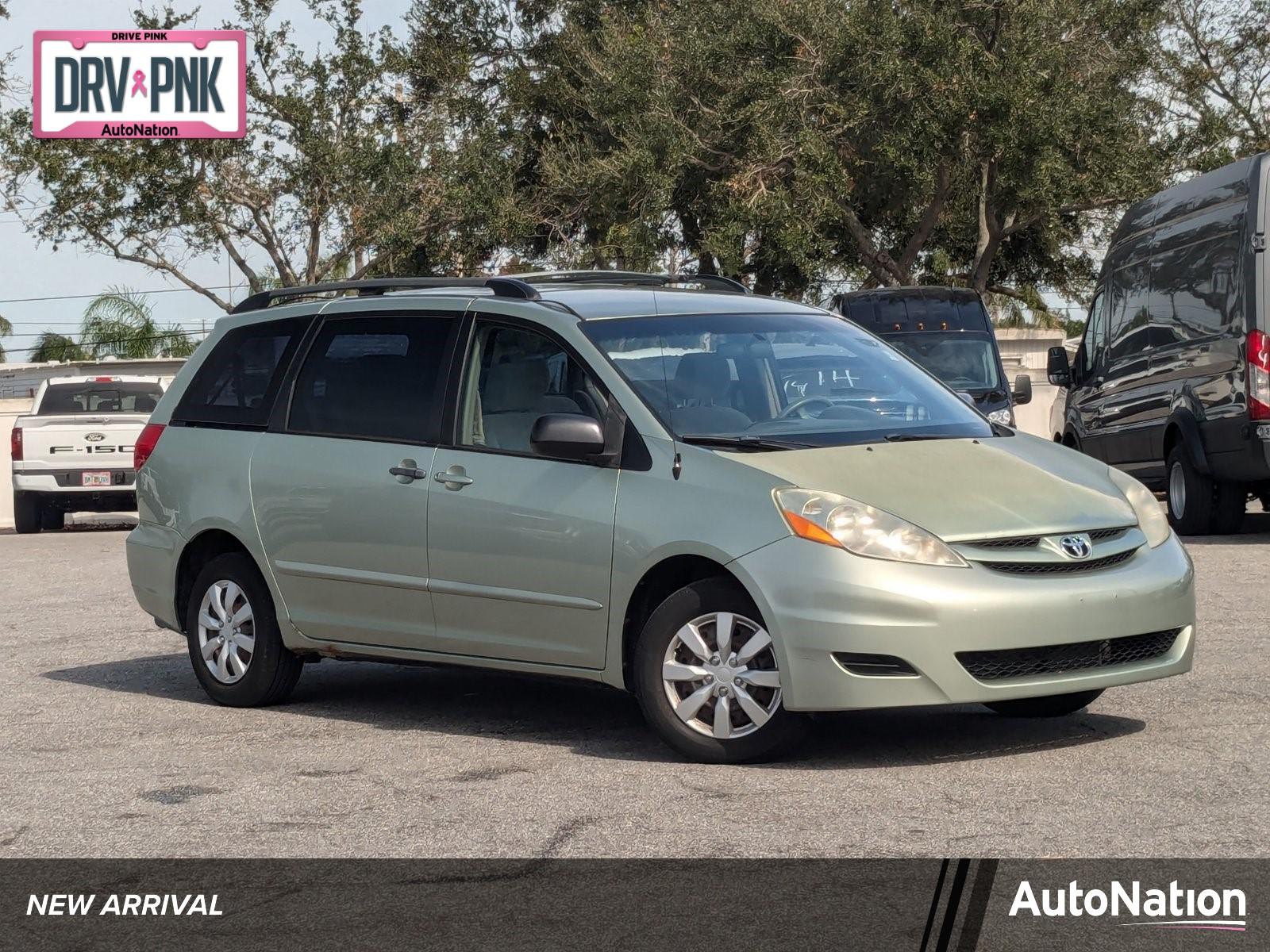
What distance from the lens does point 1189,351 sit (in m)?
14.8

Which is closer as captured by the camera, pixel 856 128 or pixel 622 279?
pixel 622 279

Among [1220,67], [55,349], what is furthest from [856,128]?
[55,349]

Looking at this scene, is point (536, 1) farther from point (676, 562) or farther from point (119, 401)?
point (676, 562)

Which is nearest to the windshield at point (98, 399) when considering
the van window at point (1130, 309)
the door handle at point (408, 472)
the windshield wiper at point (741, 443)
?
the van window at point (1130, 309)

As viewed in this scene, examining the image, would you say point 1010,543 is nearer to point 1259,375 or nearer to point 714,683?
point 714,683

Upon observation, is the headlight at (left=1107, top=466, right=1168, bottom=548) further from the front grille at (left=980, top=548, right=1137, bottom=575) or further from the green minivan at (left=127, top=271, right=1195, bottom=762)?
the front grille at (left=980, top=548, right=1137, bottom=575)

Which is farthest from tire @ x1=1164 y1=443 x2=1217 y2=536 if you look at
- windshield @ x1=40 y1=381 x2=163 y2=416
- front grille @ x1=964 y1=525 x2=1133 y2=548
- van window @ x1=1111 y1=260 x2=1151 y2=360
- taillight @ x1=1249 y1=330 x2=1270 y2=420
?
windshield @ x1=40 y1=381 x2=163 y2=416

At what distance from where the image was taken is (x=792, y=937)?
14.1 ft

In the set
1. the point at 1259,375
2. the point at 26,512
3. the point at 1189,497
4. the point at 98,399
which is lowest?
the point at 26,512

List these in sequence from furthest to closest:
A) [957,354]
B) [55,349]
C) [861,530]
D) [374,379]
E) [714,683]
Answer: [55,349], [957,354], [374,379], [714,683], [861,530]

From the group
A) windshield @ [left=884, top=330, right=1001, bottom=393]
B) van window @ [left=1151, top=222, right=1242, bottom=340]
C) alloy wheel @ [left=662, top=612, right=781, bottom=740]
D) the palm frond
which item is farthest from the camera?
the palm frond

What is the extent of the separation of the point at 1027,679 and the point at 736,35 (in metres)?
25.6

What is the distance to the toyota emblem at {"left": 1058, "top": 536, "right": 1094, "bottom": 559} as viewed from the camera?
20.6ft

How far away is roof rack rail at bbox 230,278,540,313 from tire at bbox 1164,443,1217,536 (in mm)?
8730
